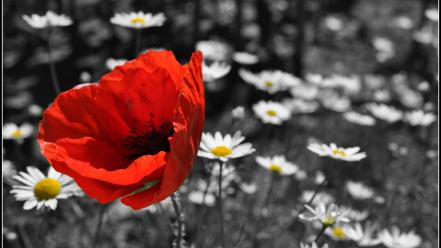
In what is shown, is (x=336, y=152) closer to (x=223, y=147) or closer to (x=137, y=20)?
(x=223, y=147)

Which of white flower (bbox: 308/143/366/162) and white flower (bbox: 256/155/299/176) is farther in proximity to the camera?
white flower (bbox: 256/155/299/176)

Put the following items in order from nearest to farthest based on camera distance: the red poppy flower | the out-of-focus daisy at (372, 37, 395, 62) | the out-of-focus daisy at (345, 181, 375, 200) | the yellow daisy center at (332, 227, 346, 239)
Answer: the red poppy flower
the yellow daisy center at (332, 227, 346, 239)
the out-of-focus daisy at (345, 181, 375, 200)
the out-of-focus daisy at (372, 37, 395, 62)

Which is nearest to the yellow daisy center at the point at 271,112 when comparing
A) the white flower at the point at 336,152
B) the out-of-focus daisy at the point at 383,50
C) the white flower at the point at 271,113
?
the white flower at the point at 271,113

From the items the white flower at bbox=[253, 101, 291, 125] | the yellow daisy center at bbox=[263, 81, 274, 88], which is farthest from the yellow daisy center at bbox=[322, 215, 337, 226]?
the yellow daisy center at bbox=[263, 81, 274, 88]

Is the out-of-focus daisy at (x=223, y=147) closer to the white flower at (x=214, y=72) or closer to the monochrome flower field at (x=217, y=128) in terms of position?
the monochrome flower field at (x=217, y=128)

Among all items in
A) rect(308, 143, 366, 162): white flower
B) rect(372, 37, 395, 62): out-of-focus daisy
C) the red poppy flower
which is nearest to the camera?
the red poppy flower

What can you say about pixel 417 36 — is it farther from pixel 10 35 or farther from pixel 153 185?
pixel 153 185

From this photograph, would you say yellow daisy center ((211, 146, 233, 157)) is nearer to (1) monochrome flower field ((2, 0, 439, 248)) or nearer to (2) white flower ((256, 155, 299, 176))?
(1) monochrome flower field ((2, 0, 439, 248))
